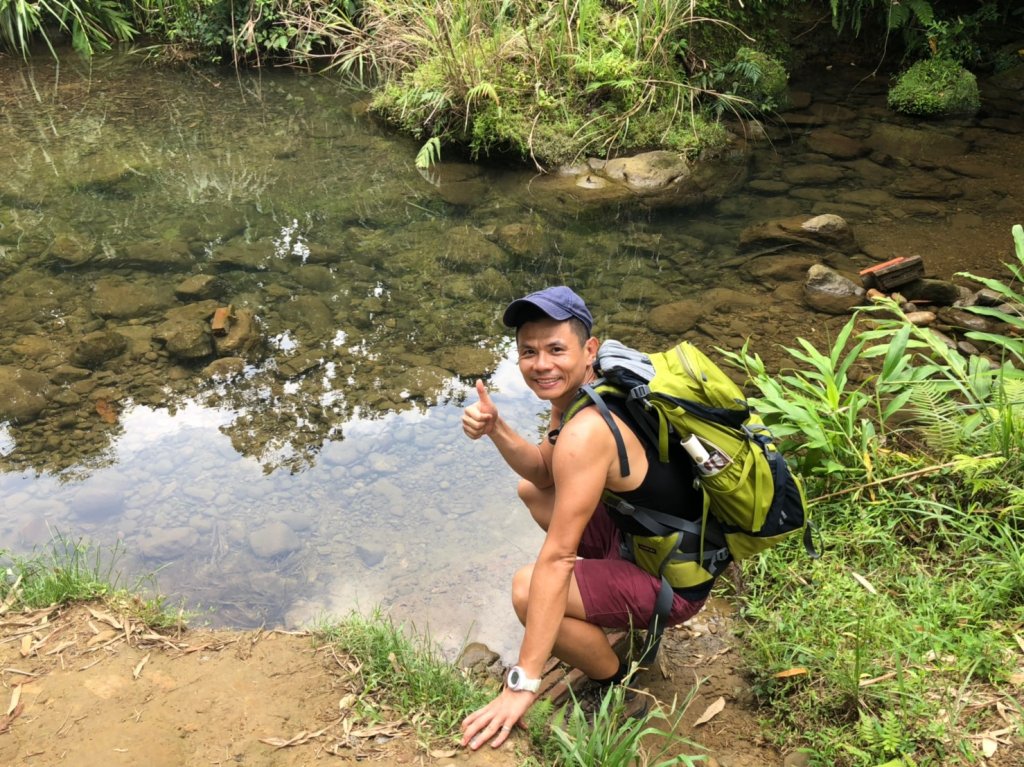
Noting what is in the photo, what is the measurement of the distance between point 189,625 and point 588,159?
6104 mm

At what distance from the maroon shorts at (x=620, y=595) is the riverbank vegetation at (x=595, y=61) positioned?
5888 mm

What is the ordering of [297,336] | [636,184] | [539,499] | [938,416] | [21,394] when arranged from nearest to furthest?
[539,499] < [938,416] < [21,394] < [297,336] < [636,184]

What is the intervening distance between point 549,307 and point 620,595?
97 centimetres

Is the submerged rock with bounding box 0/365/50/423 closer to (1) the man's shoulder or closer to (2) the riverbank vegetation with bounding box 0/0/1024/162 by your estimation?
(1) the man's shoulder

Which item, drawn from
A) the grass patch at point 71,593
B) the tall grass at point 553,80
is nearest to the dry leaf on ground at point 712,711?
the grass patch at point 71,593

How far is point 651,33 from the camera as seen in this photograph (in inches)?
319

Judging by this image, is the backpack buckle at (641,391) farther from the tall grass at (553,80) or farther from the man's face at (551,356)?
the tall grass at (553,80)

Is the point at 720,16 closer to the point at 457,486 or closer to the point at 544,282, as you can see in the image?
the point at 544,282

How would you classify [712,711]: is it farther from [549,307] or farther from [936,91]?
[936,91]

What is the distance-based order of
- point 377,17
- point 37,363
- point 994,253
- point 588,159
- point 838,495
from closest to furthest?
point 838,495
point 37,363
point 994,253
point 588,159
point 377,17

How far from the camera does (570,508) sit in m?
2.29

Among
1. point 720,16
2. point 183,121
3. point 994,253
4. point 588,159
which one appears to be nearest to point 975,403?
point 994,253

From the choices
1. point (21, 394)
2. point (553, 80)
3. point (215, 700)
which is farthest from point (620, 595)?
point (553, 80)

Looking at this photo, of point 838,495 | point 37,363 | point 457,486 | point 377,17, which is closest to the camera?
point 838,495
